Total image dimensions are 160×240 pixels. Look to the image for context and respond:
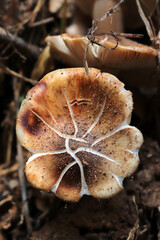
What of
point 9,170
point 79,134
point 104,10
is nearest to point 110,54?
point 79,134

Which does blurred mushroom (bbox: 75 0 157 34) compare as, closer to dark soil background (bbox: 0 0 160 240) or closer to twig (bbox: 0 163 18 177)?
dark soil background (bbox: 0 0 160 240)

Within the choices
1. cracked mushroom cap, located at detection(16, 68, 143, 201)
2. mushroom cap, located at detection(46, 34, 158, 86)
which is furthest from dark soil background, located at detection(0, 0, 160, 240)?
mushroom cap, located at detection(46, 34, 158, 86)

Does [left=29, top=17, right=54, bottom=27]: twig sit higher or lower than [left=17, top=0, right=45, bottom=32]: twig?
lower

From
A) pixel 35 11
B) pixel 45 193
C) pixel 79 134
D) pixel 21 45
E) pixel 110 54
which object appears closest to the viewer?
pixel 79 134

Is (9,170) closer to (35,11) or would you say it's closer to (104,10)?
(35,11)

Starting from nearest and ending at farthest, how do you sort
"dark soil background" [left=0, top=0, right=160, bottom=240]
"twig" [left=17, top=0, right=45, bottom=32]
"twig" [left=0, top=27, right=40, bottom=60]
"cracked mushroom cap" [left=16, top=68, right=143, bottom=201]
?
"cracked mushroom cap" [left=16, top=68, right=143, bottom=201]
"dark soil background" [left=0, top=0, right=160, bottom=240]
"twig" [left=0, top=27, right=40, bottom=60]
"twig" [left=17, top=0, right=45, bottom=32]

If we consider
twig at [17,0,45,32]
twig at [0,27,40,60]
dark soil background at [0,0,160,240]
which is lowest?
dark soil background at [0,0,160,240]

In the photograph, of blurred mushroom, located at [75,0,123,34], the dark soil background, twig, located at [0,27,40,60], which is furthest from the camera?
blurred mushroom, located at [75,0,123,34]

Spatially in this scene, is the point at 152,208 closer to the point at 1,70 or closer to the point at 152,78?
the point at 152,78
